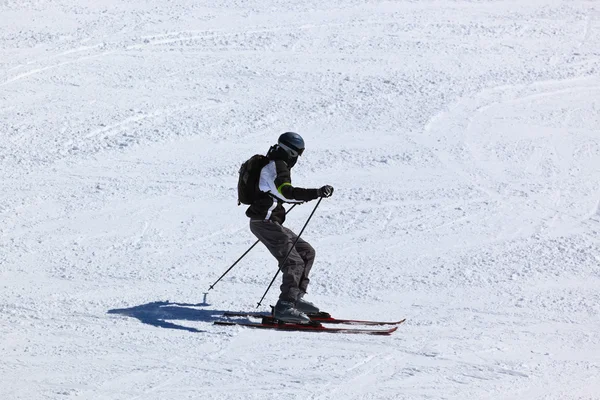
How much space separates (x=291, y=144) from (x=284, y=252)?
104 centimetres

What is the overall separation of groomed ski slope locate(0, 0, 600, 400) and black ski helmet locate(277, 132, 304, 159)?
1654 mm

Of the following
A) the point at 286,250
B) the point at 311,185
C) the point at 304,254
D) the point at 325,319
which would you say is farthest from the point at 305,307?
the point at 311,185

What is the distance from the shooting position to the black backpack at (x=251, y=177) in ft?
26.6

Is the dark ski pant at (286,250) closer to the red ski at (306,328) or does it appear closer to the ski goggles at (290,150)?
the red ski at (306,328)

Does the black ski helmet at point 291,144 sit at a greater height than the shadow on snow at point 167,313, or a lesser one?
greater

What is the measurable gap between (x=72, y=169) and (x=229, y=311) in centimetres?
435

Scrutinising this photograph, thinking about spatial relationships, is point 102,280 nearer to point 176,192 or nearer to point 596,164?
point 176,192

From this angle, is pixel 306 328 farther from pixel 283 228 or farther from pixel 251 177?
pixel 251 177

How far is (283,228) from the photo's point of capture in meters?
8.44

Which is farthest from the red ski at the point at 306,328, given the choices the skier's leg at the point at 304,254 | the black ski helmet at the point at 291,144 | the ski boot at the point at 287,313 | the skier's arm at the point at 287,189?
the black ski helmet at the point at 291,144

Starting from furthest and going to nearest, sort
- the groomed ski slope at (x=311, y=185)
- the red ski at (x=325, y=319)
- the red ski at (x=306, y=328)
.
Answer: the red ski at (x=325, y=319) < the red ski at (x=306, y=328) < the groomed ski slope at (x=311, y=185)

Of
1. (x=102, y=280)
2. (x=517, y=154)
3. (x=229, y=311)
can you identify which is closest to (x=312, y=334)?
(x=229, y=311)

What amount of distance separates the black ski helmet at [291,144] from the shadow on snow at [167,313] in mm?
1769

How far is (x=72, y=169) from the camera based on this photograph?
1217 cm
